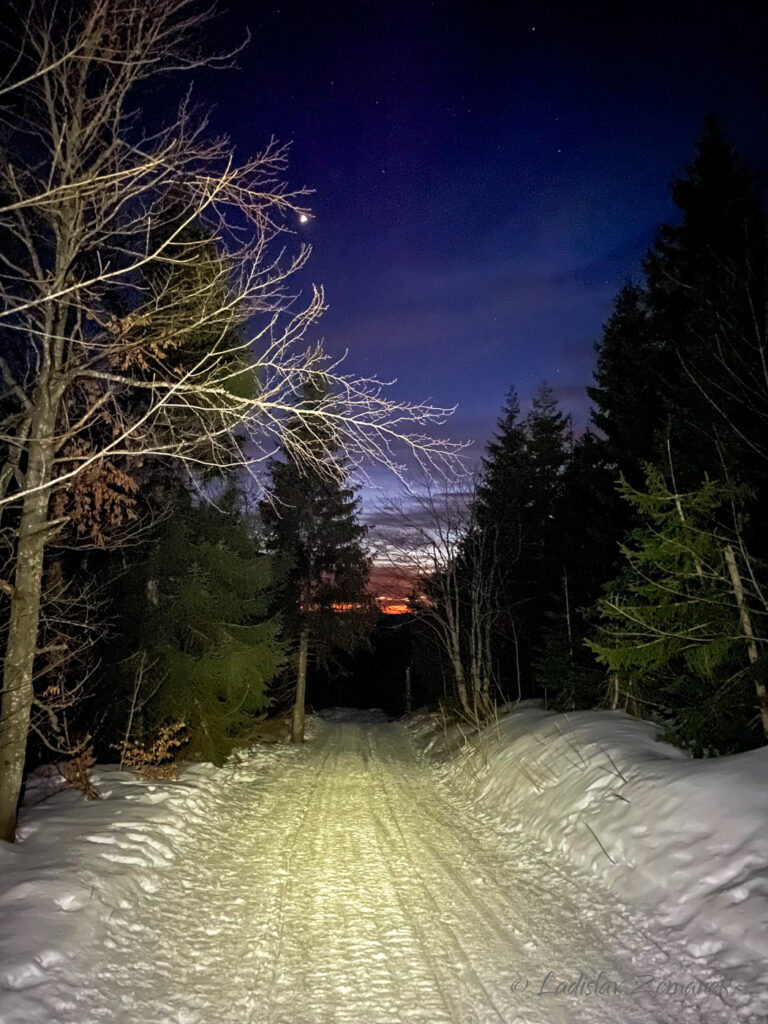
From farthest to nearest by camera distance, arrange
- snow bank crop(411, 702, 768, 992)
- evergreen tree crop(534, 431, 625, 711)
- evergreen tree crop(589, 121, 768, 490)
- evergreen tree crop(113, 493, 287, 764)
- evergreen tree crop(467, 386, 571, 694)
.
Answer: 1. evergreen tree crop(467, 386, 571, 694)
2. evergreen tree crop(534, 431, 625, 711)
3. evergreen tree crop(113, 493, 287, 764)
4. evergreen tree crop(589, 121, 768, 490)
5. snow bank crop(411, 702, 768, 992)

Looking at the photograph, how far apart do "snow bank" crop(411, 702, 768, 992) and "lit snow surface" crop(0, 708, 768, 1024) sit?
3 cm

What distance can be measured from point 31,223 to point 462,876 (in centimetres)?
865

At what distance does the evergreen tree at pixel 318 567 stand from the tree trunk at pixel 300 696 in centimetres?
3

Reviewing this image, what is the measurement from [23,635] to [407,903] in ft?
16.0

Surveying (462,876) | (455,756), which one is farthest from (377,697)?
(462,876)


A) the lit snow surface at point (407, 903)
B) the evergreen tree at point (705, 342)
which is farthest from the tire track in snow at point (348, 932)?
the evergreen tree at point (705, 342)

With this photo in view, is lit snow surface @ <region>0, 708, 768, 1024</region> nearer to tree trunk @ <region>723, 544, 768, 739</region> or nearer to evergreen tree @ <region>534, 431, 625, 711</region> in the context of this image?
tree trunk @ <region>723, 544, 768, 739</region>

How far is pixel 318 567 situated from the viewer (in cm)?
2183

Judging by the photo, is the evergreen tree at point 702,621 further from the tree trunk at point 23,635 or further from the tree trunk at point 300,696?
the tree trunk at point 300,696

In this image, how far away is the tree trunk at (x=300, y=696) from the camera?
2089cm

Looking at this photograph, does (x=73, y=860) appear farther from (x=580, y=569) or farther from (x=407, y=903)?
(x=580, y=569)

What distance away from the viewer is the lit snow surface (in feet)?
13.3

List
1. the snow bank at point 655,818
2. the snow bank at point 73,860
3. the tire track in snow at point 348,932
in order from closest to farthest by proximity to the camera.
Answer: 1. the tire track in snow at point 348,932
2. the snow bank at point 73,860
3. the snow bank at point 655,818

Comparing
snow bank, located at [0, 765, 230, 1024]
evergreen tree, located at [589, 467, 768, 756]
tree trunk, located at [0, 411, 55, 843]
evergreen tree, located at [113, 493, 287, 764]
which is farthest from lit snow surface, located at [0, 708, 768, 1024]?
evergreen tree, located at [113, 493, 287, 764]
